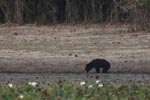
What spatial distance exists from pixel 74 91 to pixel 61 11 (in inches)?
665

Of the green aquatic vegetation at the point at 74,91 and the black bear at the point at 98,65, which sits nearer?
the green aquatic vegetation at the point at 74,91

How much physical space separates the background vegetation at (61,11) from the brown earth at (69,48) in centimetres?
108

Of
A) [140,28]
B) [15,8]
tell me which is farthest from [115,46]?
[15,8]

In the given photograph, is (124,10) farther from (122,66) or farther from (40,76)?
(40,76)

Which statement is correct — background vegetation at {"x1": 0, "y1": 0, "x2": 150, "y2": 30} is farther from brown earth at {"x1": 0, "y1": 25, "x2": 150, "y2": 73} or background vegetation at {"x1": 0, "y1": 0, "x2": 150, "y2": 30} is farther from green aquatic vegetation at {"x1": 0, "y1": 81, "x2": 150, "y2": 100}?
green aquatic vegetation at {"x1": 0, "y1": 81, "x2": 150, "y2": 100}

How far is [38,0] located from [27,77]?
45.1 feet

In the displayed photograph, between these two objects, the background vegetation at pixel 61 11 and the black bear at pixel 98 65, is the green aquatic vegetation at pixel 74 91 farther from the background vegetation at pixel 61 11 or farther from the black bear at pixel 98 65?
the background vegetation at pixel 61 11

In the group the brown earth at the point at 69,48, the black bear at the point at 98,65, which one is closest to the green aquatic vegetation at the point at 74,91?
the black bear at the point at 98,65

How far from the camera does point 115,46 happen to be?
2142 cm

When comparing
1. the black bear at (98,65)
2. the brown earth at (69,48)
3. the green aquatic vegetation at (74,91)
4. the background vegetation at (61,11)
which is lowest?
the background vegetation at (61,11)

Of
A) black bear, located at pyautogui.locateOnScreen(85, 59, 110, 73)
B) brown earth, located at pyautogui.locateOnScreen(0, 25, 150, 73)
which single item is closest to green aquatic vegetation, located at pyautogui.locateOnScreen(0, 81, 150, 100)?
black bear, located at pyautogui.locateOnScreen(85, 59, 110, 73)

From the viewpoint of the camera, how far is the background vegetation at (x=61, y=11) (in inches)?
1119

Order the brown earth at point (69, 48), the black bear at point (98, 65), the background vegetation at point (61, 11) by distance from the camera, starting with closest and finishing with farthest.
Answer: the black bear at point (98, 65) < the brown earth at point (69, 48) < the background vegetation at point (61, 11)

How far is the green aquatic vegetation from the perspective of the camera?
1211 cm
